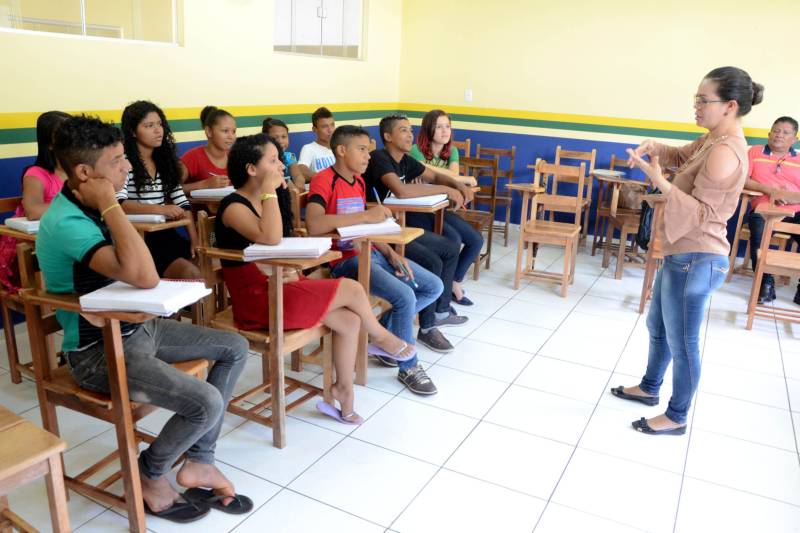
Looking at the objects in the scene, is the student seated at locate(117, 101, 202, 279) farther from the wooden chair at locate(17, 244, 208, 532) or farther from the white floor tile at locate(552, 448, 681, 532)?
the white floor tile at locate(552, 448, 681, 532)

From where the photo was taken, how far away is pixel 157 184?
128 inches

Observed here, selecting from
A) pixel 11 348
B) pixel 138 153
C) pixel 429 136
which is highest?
pixel 429 136

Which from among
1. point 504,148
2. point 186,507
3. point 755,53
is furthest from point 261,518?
point 755,53

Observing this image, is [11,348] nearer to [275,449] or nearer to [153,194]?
[153,194]

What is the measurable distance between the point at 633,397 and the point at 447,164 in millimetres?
2084

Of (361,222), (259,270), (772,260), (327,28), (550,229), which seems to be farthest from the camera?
(327,28)

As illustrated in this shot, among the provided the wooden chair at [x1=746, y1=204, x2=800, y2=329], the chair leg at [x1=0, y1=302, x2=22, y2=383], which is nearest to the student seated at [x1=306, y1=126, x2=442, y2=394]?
the chair leg at [x1=0, y1=302, x2=22, y2=383]

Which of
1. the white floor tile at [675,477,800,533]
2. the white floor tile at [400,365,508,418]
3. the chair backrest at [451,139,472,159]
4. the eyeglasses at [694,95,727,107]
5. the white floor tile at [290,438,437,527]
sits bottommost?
the white floor tile at [675,477,800,533]

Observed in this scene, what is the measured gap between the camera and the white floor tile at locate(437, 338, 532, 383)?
10.6 feet

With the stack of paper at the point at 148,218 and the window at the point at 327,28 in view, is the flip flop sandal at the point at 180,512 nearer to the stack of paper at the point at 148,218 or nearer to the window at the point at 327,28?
the stack of paper at the point at 148,218

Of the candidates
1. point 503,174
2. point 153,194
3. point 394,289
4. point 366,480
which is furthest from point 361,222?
point 503,174

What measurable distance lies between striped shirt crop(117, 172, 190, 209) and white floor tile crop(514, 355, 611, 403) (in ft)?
6.72

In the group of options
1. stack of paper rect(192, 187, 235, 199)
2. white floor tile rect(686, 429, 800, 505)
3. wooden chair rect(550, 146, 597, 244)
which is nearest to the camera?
white floor tile rect(686, 429, 800, 505)

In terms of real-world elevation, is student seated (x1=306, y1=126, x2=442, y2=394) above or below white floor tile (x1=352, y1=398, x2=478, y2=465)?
above
